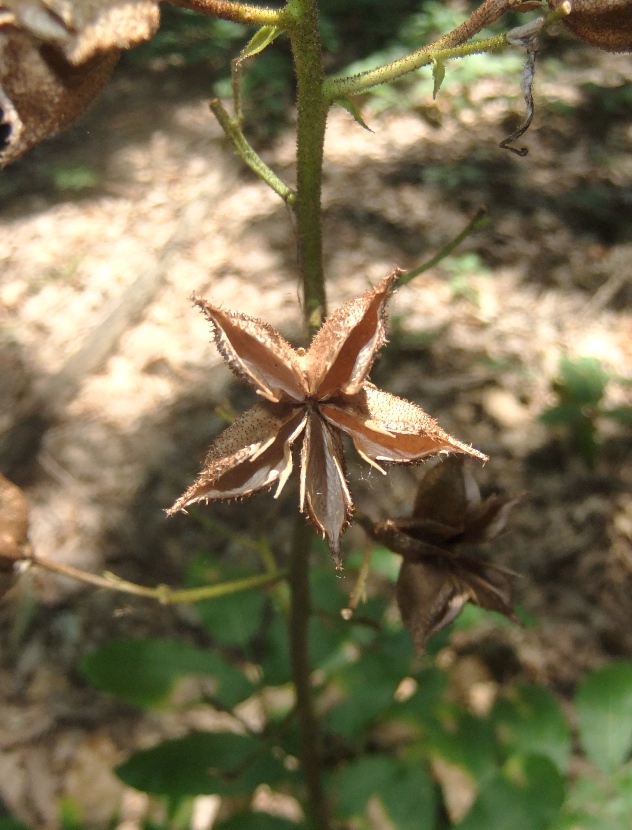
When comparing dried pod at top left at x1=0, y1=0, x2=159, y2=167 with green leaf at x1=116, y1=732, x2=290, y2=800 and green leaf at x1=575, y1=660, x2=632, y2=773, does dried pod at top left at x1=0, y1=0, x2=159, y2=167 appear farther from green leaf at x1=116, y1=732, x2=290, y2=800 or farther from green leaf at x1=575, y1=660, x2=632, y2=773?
green leaf at x1=575, y1=660, x2=632, y2=773

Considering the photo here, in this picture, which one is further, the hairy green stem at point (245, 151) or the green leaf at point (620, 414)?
the green leaf at point (620, 414)

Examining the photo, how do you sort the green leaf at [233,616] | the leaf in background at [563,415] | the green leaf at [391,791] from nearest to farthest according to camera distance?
the green leaf at [391,791], the green leaf at [233,616], the leaf in background at [563,415]

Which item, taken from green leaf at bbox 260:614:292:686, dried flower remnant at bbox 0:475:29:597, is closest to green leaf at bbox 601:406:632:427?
green leaf at bbox 260:614:292:686

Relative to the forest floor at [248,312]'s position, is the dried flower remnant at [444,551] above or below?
above

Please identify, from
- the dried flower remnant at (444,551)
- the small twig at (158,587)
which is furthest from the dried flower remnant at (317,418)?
the small twig at (158,587)

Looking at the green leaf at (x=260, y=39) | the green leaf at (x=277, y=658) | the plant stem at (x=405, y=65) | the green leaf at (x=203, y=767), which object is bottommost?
the green leaf at (x=277, y=658)

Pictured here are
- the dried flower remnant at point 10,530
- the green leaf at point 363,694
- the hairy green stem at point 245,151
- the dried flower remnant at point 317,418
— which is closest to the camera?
the dried flower remnant at point 317,418

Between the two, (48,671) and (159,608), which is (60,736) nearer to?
(48,671)

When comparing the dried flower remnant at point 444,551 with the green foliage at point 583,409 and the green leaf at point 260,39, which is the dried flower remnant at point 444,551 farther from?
the green foliage at point 583,409
